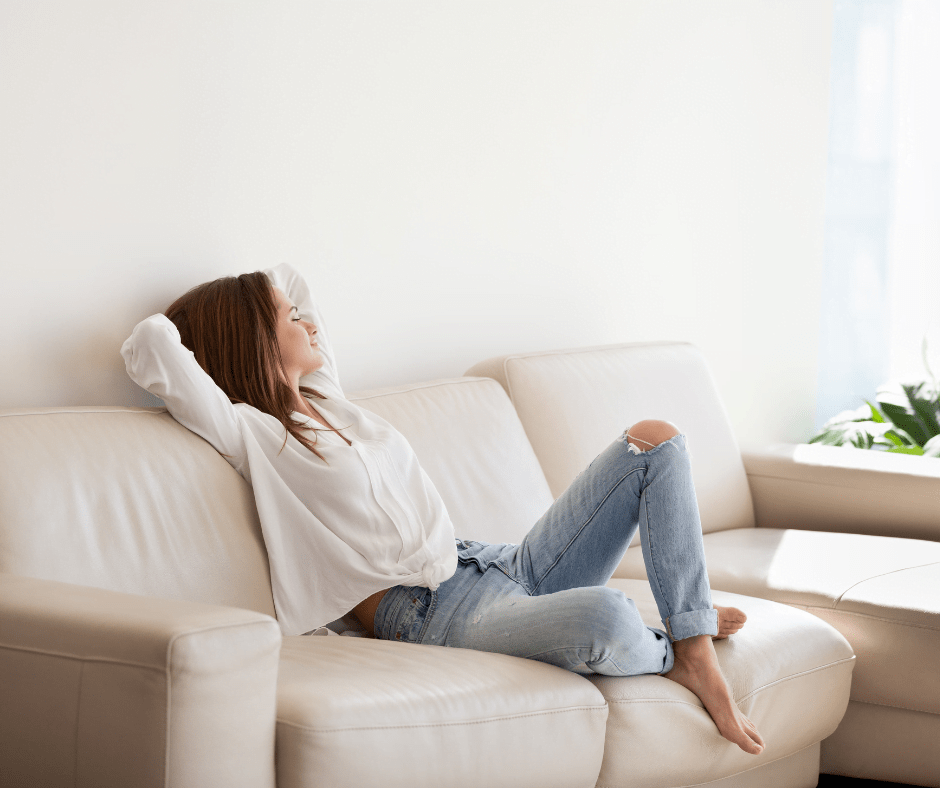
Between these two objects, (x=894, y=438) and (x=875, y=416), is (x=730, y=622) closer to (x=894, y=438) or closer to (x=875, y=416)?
(x=894, y=438)

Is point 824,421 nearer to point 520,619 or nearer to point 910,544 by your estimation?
point 910,544

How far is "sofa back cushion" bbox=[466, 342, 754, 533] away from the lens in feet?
8.37

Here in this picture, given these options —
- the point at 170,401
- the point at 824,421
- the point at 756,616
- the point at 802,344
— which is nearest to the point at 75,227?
the point at 170,401

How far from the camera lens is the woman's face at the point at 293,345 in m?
2.00

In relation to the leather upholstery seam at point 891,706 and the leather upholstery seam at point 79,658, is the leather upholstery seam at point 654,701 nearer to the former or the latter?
the leather upholstery seam at point 891,706

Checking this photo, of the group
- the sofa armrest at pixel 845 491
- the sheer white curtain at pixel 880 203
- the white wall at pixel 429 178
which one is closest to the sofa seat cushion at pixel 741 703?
the sofa armrest at pixel 845 491

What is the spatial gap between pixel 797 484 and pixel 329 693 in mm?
1737

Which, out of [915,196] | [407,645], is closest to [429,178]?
[407,645]

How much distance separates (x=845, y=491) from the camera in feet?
8.93

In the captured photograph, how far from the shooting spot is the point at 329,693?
142cm

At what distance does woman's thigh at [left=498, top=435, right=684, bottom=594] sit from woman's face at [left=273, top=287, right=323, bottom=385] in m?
0.51

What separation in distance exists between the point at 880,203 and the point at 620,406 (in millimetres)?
2148

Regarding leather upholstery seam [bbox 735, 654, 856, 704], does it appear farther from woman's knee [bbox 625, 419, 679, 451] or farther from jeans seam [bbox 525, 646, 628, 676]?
woman's knee [bbox 625, 419, 679, 451]

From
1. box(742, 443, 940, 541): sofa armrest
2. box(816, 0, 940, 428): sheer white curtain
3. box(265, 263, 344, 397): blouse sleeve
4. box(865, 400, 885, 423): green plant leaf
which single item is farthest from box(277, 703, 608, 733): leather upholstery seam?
box(816, 0, 940, 428): sheer white curtain
